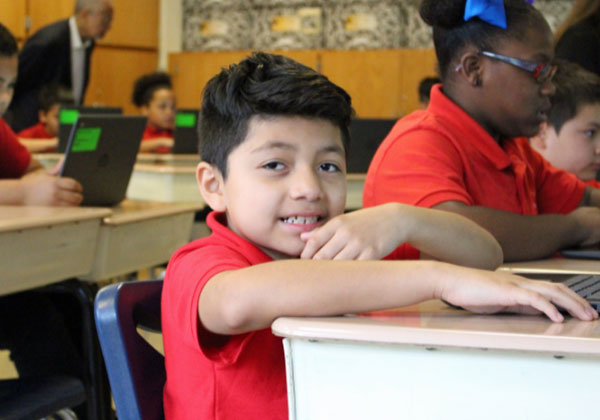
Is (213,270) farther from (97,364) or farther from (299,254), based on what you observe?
(97,364)

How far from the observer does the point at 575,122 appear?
2.22m

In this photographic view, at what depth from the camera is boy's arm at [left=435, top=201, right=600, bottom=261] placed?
1.34 metres

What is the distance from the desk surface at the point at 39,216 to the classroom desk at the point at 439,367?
1.03 meters

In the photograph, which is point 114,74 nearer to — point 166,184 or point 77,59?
point 77,59

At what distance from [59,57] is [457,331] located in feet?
15.4

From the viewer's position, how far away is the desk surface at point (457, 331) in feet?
2.13

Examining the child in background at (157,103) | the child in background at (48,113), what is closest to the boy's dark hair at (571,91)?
the child in background at (48,113)

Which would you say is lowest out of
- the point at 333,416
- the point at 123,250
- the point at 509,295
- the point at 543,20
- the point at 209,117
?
the point at 123,250

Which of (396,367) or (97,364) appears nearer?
(396,367)

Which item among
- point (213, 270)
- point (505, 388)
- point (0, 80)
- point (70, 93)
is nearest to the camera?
point (505, 388)

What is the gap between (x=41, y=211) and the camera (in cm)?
187

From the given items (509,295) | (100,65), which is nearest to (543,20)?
(509,295)

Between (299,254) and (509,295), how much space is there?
320 mm

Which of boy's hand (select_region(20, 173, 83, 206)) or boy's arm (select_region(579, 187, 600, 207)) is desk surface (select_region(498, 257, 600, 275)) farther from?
boy's hand (select_region(20, 173, 83, 206))
